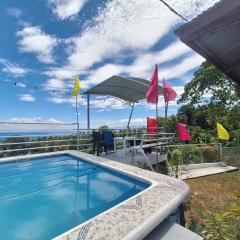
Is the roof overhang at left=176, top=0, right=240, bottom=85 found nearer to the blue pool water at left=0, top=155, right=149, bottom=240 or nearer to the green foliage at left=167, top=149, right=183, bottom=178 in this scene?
the blue pool water at left=0, top=155, right=149, bottom=240

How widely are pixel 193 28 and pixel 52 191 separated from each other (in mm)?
3816

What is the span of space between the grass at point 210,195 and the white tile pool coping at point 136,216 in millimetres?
1157

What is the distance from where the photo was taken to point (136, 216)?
2447 millimetres

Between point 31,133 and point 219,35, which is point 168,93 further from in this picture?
point 219,35

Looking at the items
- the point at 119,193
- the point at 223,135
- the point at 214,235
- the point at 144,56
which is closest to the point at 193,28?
the point at 214,235

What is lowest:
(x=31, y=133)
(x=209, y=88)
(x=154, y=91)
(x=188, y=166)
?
(x=188, y=166)

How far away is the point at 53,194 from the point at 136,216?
8.20 feet

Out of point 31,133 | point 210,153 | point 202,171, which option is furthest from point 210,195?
point 31,133

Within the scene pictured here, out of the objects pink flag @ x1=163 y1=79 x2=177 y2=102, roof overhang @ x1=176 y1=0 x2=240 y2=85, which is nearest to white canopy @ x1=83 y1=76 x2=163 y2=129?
pink flag @ x1=163 y1=79 x2=177 y2=102

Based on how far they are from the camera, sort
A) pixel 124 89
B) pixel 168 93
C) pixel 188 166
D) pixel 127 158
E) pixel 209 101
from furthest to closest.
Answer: pixel 209 101 < pixel 124 89 < pixel 188 166 < pixel 127 158 < pixel 168 93

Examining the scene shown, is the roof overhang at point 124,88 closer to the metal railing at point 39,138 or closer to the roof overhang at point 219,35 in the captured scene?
the metal railing at point 39,138

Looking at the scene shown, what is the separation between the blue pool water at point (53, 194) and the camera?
319 cm

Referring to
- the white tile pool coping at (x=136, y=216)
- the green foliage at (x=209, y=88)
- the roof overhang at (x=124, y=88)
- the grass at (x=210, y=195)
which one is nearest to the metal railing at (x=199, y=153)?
the grass at (x=210, y=195)

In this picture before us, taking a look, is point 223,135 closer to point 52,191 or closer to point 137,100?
point 137,100
